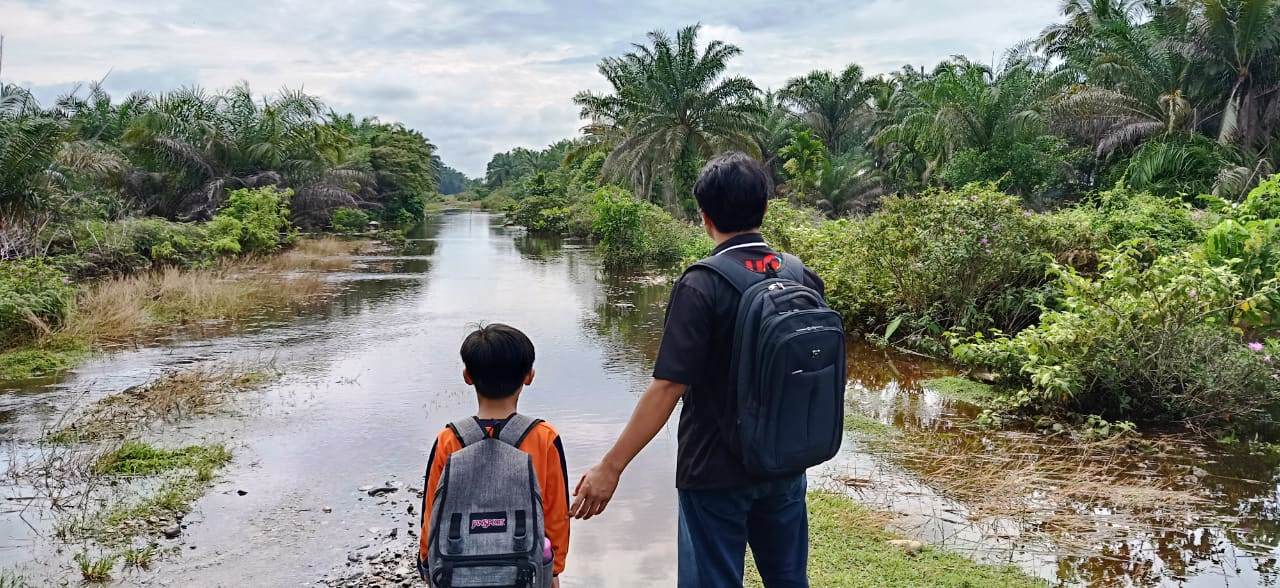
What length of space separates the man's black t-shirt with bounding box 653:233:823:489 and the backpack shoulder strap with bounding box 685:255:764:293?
0.05 ft

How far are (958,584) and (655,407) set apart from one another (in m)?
2.05

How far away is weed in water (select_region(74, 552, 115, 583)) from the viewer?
13.1 ft

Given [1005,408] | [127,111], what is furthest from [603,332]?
[127,111]

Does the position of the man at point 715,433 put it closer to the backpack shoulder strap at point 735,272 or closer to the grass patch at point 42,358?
the backpack shoulder strap at point 735,272

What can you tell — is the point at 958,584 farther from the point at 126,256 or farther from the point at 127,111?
the point at 127,111

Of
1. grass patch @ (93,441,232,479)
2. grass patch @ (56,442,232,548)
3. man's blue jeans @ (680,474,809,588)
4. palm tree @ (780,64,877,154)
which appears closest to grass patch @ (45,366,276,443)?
grass patch @ (93,441,232,479)

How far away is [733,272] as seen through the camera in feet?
7.70

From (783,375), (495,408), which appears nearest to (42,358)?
(495,408)

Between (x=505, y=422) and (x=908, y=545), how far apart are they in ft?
8.36

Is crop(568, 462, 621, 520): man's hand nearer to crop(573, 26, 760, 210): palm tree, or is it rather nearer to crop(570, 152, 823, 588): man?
crop(570, 152, 823, 588): man

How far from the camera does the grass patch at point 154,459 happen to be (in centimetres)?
552

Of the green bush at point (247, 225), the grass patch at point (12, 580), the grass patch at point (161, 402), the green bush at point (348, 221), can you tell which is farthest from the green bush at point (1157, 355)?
the green bush at point (348, 221)

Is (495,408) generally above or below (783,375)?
below

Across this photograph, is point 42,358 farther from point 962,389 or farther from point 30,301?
point 962,389
